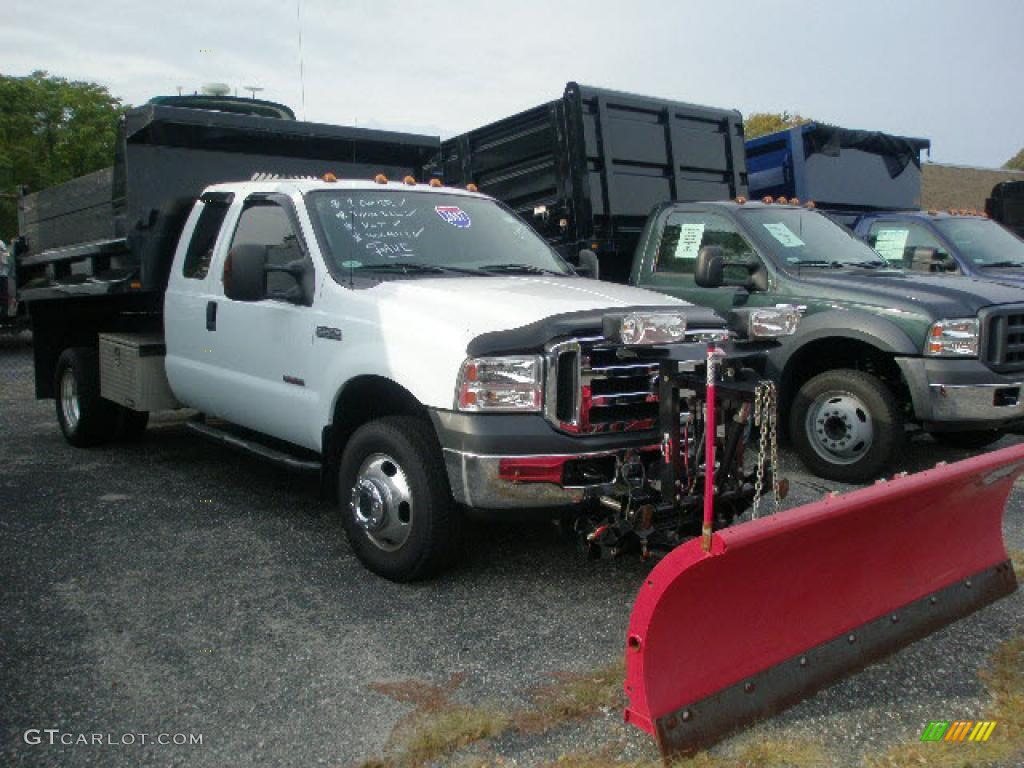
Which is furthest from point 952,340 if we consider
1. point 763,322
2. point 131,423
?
point 131,423

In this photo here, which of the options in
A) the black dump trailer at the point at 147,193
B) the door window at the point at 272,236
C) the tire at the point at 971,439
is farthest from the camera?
the tire at the point at 971,439

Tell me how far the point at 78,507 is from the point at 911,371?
532cm

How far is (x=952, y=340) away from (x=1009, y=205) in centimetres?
1134

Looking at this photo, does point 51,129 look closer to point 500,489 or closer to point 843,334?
point 843,334

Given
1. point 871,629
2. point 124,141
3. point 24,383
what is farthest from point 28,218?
point 871,629

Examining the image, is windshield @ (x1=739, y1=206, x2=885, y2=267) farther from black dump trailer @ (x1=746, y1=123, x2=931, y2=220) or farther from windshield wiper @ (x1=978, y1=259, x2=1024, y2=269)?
black dump trailer @ (x1=746, y1=123, x2=931, y2=220)

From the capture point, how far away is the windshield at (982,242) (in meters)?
9.14

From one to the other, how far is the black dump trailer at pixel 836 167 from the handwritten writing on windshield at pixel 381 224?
22.1ft

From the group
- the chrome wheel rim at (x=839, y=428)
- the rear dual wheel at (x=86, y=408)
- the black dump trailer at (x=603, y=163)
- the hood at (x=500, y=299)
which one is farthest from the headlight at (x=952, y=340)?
the rear dual wheel at (x=86, y=408)

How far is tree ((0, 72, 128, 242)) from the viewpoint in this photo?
97.7 ft

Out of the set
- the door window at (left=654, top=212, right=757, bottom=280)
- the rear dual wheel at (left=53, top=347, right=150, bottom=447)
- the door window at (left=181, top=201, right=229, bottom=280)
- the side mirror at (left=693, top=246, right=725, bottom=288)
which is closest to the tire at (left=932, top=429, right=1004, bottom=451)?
the door window at (left=654, top=212, right=757, bottom=280)

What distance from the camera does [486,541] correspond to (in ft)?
17.9

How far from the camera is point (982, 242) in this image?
9391 millimetres

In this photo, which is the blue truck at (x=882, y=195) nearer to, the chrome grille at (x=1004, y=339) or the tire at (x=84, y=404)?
the chrome grille at (x=1004, y=339)
